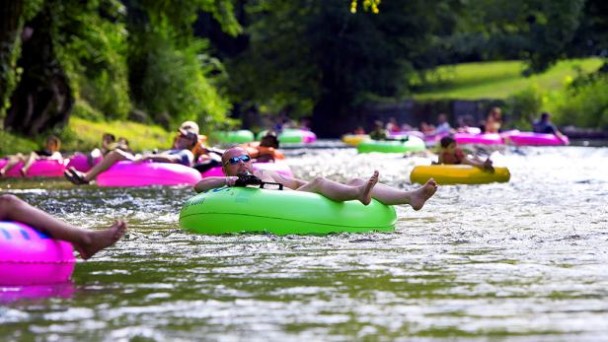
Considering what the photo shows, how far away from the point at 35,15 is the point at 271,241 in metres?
18.2

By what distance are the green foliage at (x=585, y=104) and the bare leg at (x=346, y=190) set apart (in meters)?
35.3

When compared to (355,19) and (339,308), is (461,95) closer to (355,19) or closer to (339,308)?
(355,19)

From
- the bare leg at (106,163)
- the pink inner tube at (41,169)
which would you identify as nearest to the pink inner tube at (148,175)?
the bare leg at (106,163)

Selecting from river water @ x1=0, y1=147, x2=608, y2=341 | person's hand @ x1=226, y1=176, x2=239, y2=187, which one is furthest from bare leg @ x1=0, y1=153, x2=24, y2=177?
person's hand @ x1=226, y1=176, x2=239, y2=187

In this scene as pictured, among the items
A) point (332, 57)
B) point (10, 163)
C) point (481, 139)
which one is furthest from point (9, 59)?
point (332, 57)

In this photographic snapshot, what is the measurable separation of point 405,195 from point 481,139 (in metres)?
26.5

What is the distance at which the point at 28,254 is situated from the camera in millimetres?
9891

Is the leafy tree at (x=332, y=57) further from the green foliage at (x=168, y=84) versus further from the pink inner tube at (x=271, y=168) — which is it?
the pink inner tube at (x=271, y=168)

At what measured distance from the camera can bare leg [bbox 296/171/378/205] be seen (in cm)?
1267

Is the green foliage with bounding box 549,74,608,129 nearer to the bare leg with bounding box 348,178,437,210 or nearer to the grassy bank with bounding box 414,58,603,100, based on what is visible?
the grassy bank with bounding box 414,58,603,100

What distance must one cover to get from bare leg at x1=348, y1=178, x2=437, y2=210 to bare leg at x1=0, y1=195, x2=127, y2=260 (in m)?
3.69

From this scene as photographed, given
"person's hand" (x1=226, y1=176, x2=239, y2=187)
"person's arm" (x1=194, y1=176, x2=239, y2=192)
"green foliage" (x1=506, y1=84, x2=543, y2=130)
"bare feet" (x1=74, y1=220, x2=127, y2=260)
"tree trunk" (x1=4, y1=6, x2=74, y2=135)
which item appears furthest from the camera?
"green foliage" (x1=506, y1=84, x2=543, y2=130)

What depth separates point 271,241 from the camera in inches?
478

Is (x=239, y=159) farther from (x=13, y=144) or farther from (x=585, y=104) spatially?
(x=585, y=104)
